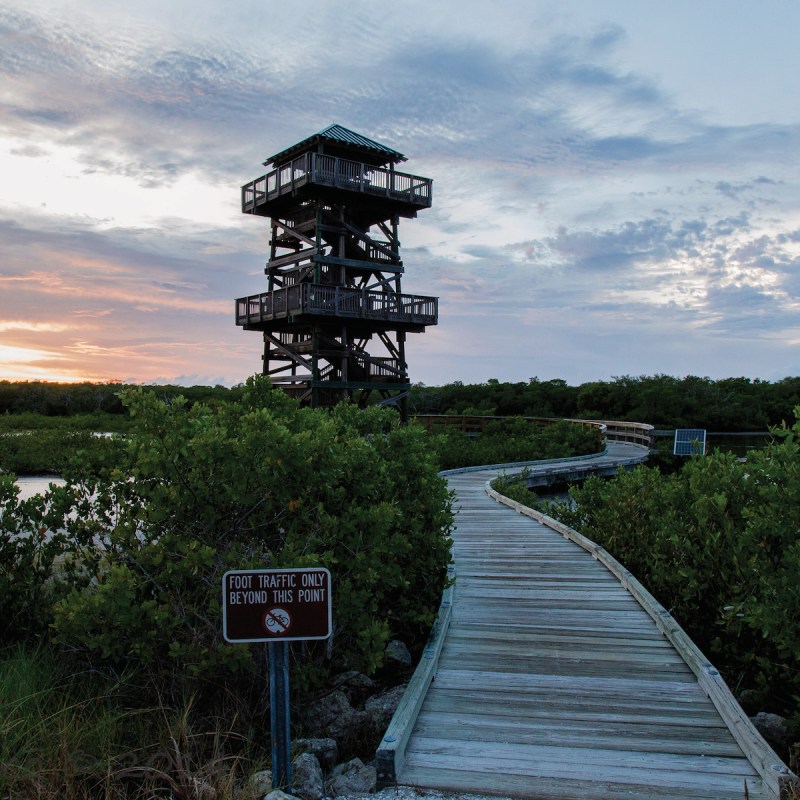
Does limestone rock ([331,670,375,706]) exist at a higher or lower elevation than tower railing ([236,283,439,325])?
lower

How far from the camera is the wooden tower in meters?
24.6

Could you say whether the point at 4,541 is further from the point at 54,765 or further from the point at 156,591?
the point at 54,765

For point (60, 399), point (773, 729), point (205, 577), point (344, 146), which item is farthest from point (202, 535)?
point (60, 399)

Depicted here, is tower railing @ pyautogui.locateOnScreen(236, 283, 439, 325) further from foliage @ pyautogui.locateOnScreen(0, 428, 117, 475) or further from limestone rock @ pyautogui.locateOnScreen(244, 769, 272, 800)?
limestone rock @ pyautogui.locateOnScreen(244, 769, 272, 800)

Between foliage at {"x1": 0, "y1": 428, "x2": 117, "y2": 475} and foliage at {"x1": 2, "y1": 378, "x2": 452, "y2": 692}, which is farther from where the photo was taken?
foliage at {"x1": 0, "y1": 428, "x2": 117, "y2": 475}

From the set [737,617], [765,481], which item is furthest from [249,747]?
[765,481]

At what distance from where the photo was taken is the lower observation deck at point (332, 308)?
23.9m

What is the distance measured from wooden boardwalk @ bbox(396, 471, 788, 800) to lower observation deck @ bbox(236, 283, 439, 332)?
1727cm

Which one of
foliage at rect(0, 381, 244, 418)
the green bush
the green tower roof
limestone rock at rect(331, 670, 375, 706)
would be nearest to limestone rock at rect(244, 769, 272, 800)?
limestone rock at rect(331, 670, 375, 706)

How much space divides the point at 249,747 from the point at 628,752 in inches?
93.6

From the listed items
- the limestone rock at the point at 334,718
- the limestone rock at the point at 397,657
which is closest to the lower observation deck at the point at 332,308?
the limestone rock at the point at 397,657

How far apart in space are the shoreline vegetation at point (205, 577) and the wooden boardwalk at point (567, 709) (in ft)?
2.01

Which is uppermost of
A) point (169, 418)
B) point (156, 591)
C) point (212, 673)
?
point (169, 418)

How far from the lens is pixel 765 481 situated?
5.96 metres
